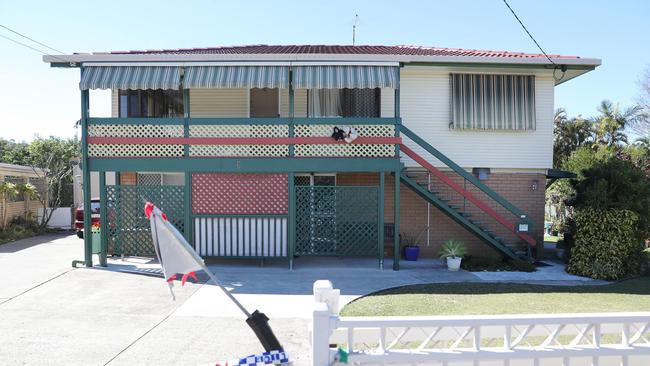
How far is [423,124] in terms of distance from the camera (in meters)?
10.9

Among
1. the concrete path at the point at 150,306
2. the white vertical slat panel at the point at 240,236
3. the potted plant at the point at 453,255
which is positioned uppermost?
the white vertical slat panel at the point at 240,236

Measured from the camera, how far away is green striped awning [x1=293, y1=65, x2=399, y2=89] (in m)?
9.01

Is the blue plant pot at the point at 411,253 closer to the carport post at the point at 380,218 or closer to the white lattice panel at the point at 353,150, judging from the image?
the carport post at the point at 380,218

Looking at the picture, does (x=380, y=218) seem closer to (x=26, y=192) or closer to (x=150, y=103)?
(x=150, y=103)

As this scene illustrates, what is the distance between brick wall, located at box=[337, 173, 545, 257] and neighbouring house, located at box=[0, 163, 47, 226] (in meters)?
11.3

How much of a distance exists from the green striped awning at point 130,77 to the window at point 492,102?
663 cm

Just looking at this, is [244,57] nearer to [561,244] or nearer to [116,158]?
[116,158]

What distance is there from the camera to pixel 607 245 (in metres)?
8.95

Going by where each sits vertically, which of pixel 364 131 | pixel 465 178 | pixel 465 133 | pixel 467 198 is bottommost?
pixel 467 198

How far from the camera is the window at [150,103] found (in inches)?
432

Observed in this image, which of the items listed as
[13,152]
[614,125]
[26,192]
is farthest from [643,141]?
[13,152]

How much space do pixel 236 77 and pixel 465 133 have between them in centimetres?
574

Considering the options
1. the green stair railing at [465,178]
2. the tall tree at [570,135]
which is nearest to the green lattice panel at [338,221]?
the green stair railing at [465,178]

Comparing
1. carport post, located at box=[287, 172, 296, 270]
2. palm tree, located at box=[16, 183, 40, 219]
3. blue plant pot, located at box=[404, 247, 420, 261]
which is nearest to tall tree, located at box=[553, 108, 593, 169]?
blue plant pot, located at box=[404, 247, 420, 261]
